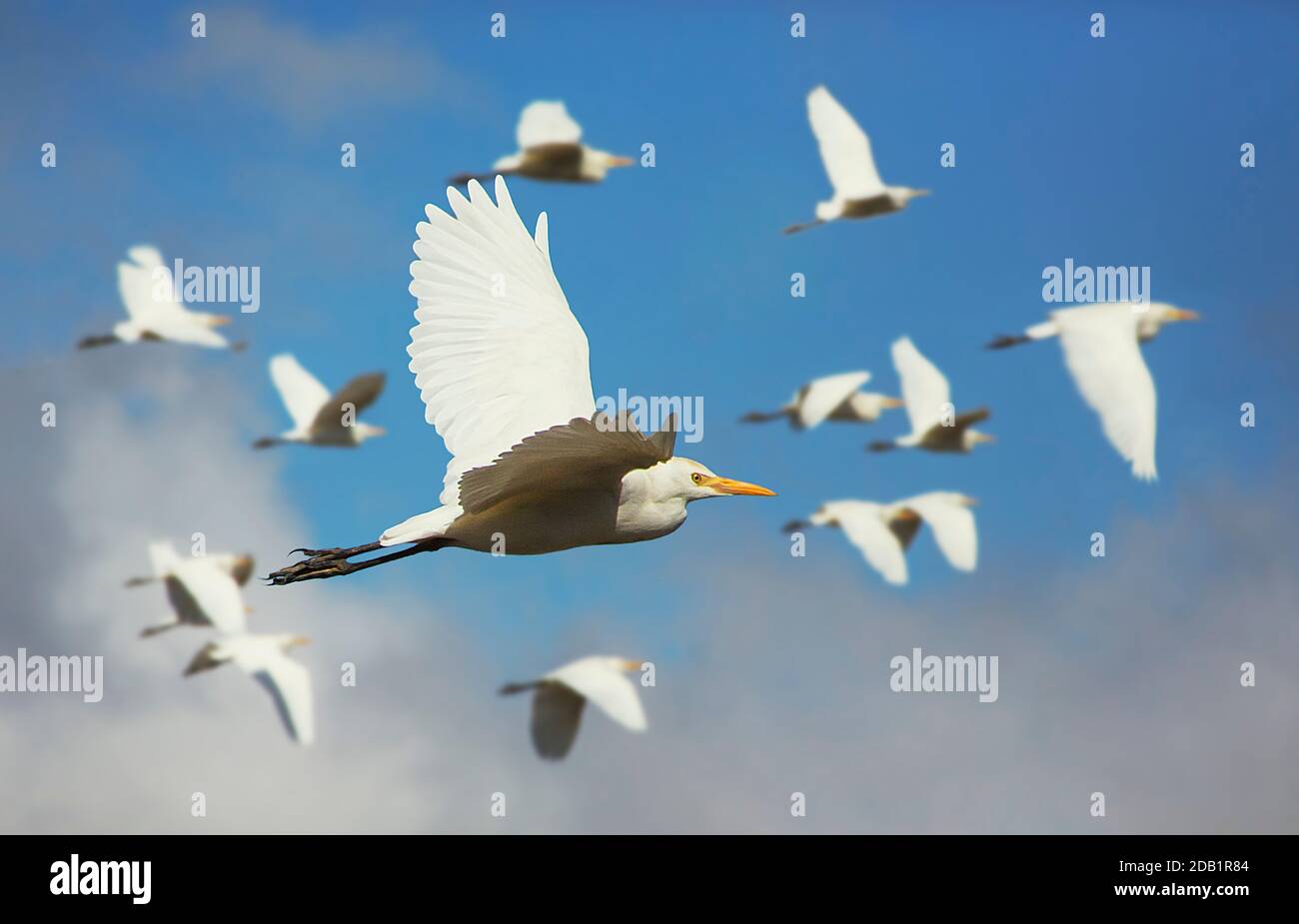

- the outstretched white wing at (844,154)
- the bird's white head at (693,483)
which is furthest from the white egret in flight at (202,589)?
the bird's white head at (693,483)

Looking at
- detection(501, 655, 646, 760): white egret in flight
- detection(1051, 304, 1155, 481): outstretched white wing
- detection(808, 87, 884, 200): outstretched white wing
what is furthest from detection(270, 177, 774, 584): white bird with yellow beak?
detection(808, 87, 884, 200): outstretched white wing

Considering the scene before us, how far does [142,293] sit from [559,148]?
4.84 metres

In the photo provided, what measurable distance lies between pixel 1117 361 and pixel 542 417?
276 inches

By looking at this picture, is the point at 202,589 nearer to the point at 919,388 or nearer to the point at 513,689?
the point at 513,689

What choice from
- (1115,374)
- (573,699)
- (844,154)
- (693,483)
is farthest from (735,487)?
(844,154)

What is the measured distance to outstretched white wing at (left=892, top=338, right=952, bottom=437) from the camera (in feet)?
53.3

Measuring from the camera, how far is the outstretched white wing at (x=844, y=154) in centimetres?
1521

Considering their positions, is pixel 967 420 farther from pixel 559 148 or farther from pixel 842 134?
pixel 559 148

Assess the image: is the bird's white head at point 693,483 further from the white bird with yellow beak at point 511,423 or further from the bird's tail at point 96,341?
the bird's tail at point 96,341

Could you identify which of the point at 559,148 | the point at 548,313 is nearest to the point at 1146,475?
the point at 548,313

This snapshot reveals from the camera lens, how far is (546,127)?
15219 millimetres

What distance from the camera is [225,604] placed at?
1520cm

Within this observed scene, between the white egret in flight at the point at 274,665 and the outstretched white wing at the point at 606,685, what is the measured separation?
2408mm

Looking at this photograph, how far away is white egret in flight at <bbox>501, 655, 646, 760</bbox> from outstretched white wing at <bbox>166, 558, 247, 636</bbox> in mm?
3030
